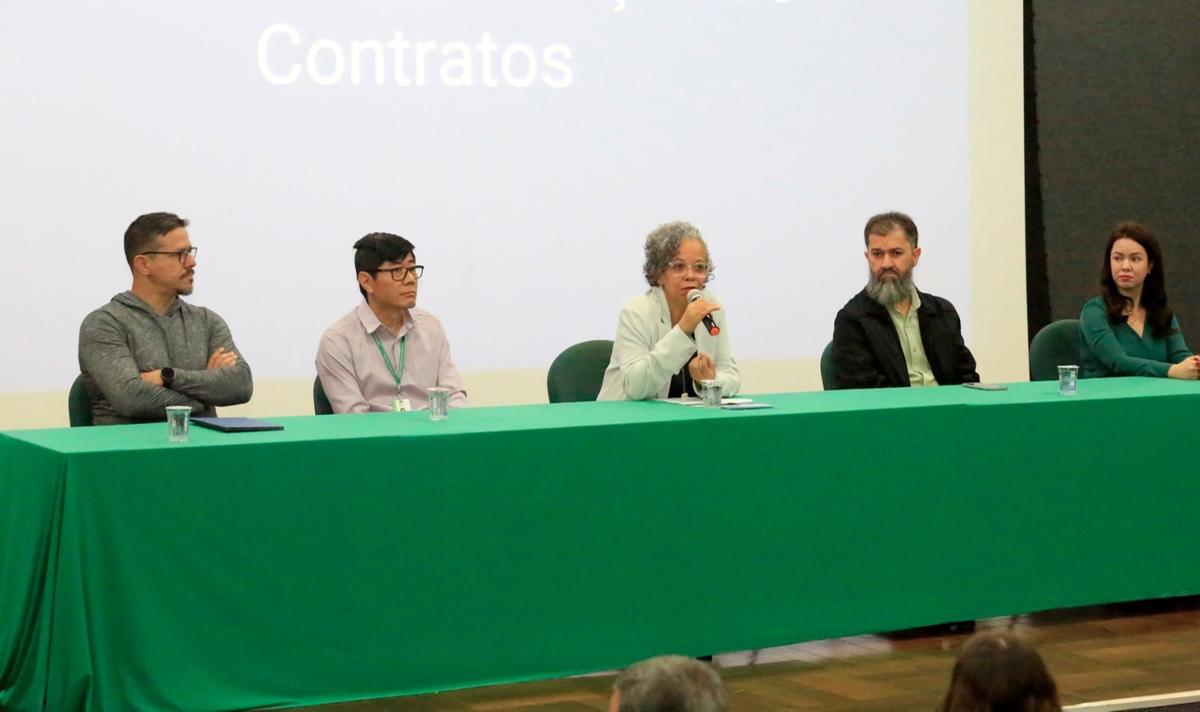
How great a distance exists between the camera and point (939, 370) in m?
4.39

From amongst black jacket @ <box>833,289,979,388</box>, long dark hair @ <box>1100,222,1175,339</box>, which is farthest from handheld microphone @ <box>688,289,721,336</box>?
long dark hair @ <box>1100,222,1175,339</box>

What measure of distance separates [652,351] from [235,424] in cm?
114

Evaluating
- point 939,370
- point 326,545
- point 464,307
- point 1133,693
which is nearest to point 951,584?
point 1133,693

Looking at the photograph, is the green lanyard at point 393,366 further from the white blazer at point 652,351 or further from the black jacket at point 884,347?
the black jacket at point 884,347

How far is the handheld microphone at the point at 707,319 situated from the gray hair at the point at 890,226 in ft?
2.23

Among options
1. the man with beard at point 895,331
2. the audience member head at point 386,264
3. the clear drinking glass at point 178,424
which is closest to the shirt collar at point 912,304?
the man with beard at point 895,331

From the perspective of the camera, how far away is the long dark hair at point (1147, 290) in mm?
4711

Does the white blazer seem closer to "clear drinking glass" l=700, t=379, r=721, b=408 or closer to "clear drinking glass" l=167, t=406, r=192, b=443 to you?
"clear drinking glass" l=700, t=379, r=721, b=408

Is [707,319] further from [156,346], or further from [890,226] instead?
[156,346]

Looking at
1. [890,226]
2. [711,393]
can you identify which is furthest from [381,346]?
[890,226]

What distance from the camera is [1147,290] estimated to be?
4.78m

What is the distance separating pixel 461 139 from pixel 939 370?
1933 mm

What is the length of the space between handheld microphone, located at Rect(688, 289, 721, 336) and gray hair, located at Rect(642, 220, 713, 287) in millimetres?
123

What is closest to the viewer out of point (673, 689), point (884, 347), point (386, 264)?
point (673, 689)
